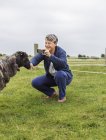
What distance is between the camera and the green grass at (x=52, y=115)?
8187 mm

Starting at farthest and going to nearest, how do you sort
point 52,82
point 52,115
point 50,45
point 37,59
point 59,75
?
point 52,82, point 37,59, point 59,75, point 50,45, point 52,115

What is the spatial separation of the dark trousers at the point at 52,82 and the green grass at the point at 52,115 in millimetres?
259

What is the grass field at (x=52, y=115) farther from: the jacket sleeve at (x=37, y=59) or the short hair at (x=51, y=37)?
the short hair at (x=51, y=37)

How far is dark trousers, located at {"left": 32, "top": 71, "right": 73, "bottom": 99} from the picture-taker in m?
11.2

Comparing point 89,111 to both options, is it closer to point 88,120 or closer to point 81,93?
point 88,120

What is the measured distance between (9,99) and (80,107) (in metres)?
2.11

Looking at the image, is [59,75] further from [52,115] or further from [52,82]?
[52,115]

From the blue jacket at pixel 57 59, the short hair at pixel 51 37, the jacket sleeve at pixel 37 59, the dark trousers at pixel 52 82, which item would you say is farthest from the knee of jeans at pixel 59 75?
the short hair at pixel 51 37

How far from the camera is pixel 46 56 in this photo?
37.0 ft

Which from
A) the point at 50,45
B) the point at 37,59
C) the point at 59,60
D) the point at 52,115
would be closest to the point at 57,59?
the point at 59,60

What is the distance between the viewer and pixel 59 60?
35.8ft

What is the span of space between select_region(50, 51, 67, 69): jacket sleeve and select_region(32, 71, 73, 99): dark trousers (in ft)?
0.57

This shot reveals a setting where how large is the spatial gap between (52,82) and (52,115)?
88.6 inches

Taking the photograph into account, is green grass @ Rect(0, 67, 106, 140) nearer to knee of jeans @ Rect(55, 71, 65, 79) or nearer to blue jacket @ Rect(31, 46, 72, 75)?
knee of jeans @ Rect(55, 71, 65, 79)
